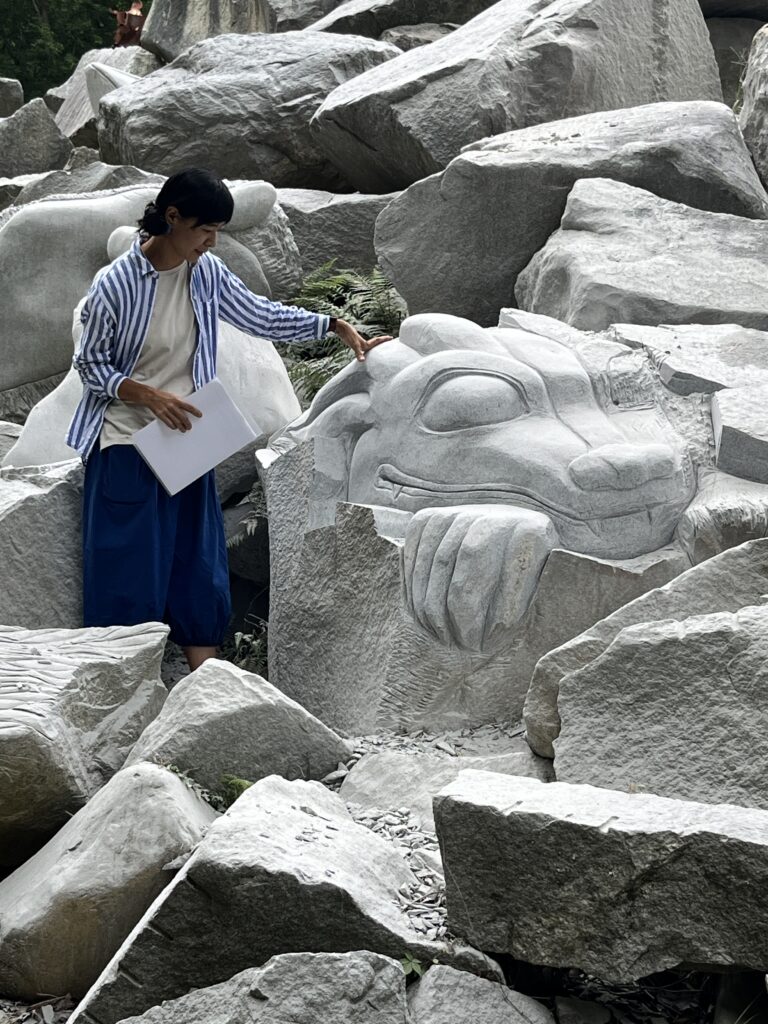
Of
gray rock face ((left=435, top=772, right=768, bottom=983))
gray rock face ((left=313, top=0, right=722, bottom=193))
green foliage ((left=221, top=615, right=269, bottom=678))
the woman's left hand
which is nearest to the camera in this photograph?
gray rock face ((left=435, top=772, right=768, bottom=983))

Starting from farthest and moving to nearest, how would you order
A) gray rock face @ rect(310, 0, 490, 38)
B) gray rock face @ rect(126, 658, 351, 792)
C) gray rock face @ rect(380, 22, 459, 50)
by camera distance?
gray rock face @ rect(310, 0, 490, 38) → gray rock face @ rect(380, 22, 459, 50) → gray rock face @ rect(126, 658, 351, 792)

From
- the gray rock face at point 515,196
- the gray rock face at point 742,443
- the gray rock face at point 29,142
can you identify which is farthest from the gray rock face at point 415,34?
the gray rock face at point 742,443

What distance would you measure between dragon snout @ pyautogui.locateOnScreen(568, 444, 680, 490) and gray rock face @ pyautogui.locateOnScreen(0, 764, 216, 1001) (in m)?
1.53

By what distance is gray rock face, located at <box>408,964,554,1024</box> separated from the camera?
8.52 feet

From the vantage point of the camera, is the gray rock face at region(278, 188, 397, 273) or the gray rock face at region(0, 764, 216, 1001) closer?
the gray rock face at region(0, 764, 216, 1001)

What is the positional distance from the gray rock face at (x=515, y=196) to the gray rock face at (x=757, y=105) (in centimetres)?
59

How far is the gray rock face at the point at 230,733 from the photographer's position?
3.49 metres

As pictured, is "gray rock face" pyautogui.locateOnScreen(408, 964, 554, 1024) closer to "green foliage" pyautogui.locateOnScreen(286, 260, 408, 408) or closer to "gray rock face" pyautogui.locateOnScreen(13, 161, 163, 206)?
"green foliage" pyautogui.locateOnScreen(286, 260, 408, 408)

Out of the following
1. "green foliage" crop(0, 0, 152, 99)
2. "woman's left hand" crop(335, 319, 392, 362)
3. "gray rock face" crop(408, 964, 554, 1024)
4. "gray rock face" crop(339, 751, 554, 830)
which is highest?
"woman's left hand" crop(335, 319, 392, 362)

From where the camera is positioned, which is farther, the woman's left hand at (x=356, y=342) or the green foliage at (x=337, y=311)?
the green foliage at (x=337, y=311)

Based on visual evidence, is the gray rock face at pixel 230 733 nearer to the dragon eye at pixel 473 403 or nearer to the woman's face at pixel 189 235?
the dragon eye at pixel 473 403

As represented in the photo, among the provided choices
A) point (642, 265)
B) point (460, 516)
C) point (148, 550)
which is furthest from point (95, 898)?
point (642, 265)

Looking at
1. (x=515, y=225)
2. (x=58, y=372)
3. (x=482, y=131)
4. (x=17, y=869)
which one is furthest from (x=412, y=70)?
(x=17, y=869)

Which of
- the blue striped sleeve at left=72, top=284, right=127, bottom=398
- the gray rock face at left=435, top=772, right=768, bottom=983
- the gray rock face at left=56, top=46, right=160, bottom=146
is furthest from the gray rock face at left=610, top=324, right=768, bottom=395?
the gray rock face at left=56, top=46, right=160, bottom=146
